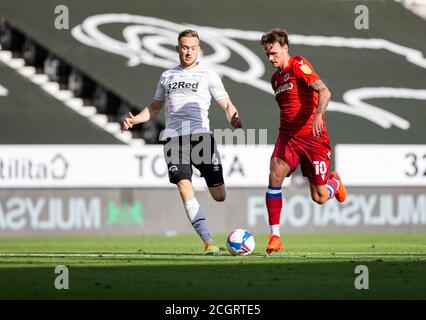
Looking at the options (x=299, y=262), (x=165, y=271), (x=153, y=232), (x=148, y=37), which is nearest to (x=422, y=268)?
(x=299, y=262)

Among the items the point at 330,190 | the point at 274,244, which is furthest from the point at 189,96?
the point at 330,190

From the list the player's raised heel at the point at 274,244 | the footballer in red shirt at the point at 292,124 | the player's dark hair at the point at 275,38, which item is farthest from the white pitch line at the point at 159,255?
the player's dark hair at the point at 275,38

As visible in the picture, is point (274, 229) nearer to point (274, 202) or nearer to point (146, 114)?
point (274, 202)

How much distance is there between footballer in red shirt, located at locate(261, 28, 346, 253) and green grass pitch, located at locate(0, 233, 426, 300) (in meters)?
0.61

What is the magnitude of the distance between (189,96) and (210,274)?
2.98 metres

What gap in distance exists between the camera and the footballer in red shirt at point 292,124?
38.7ft

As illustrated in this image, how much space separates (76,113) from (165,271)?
43.1ft

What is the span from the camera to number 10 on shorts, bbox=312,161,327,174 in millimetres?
12359

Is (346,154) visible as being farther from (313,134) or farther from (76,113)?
(313,134)

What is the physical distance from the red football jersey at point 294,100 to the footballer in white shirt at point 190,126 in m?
0.63

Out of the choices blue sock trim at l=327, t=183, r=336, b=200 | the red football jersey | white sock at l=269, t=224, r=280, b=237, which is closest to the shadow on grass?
white sock at l=269, t=224, r=280, b=237

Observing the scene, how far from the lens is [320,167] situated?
1242cm

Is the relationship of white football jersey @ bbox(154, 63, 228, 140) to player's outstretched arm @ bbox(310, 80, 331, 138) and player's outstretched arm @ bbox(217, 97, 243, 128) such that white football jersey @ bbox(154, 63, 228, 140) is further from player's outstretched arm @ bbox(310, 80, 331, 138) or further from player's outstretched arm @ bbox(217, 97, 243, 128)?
player's outstretched arm @ bbox(310, 80, 331, 138)

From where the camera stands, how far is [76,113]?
2269 centimetres
